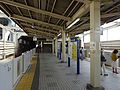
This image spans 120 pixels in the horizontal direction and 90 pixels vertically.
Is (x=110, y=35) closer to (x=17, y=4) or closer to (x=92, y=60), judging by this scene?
(x=17, y=4)

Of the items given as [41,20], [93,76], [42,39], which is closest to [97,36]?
[93,76]

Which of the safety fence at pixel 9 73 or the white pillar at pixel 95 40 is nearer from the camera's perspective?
the safety fence at pixel 9 73

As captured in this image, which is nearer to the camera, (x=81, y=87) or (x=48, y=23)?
(x=81, y=87)

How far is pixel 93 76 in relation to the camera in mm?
6602

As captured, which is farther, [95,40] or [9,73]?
[95,40]

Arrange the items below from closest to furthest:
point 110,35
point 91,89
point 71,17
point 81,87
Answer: point 91,89, point 81,87, point 71,17, point 110,35

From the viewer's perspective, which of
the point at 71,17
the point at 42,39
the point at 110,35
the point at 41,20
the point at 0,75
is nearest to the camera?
the point at 0,75

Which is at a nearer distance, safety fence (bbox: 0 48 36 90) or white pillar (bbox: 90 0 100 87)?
safety fence (bbox: 0 48 36 90)

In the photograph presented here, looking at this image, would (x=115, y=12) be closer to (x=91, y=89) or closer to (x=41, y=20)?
(x=91, y=89)

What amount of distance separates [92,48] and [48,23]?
9.24m

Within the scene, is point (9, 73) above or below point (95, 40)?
below

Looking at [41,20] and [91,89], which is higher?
[41,20]

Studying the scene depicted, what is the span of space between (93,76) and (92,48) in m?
0.99

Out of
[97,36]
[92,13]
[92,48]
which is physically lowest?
[92,48]
